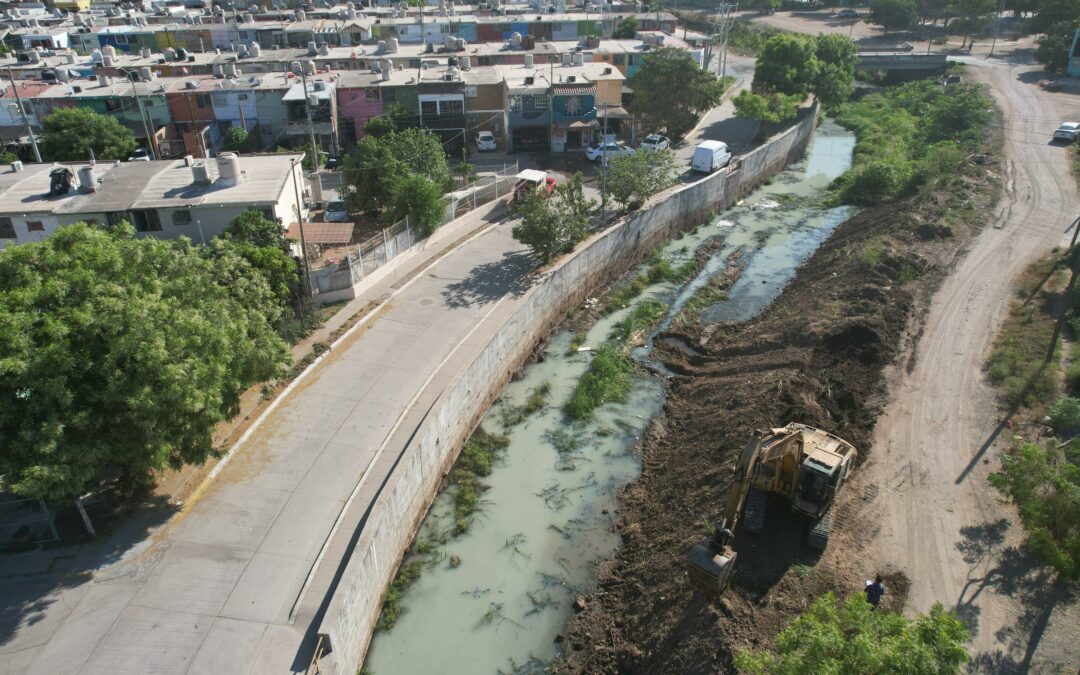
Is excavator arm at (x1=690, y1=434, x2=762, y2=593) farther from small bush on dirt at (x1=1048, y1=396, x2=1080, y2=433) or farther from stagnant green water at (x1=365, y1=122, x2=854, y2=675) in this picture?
small bush on dirt at (x1=1048, y1=396, x2=1080, y2=433)

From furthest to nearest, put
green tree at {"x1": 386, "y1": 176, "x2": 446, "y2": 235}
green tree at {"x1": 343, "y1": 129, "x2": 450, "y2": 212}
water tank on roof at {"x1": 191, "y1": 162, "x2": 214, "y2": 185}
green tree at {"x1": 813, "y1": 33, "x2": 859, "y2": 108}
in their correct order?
green tree at {"x1": 813, "y1": 33, "x2": 859, "y2": 108} → green tree at {"x1": 343, "y1": 129, "x2": 450, "y2": 212} → green tree at {"x1": 386, "y1": 176, "x2": 446, "y2": 235} → water tank on roof at {"x1": 191, "y1": 162, "x2": 214, "y2": 185}

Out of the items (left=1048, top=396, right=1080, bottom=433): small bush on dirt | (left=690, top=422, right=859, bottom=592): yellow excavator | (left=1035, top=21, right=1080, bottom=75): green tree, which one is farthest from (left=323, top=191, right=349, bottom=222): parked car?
(left=1035, top=21, right=1080, bottom=75): green tree

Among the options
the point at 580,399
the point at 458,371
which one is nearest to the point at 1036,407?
the point at 580,399

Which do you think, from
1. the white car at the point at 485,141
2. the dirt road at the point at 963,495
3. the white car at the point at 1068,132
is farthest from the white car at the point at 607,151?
the white car at the point at 1068,132

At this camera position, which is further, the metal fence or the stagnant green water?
the metal fence

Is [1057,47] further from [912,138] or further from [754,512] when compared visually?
[754,512]

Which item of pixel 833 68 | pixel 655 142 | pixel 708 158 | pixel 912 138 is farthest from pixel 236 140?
pixel 912 138

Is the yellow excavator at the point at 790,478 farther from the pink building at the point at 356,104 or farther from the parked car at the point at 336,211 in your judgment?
the pink building at the point at 356,104
